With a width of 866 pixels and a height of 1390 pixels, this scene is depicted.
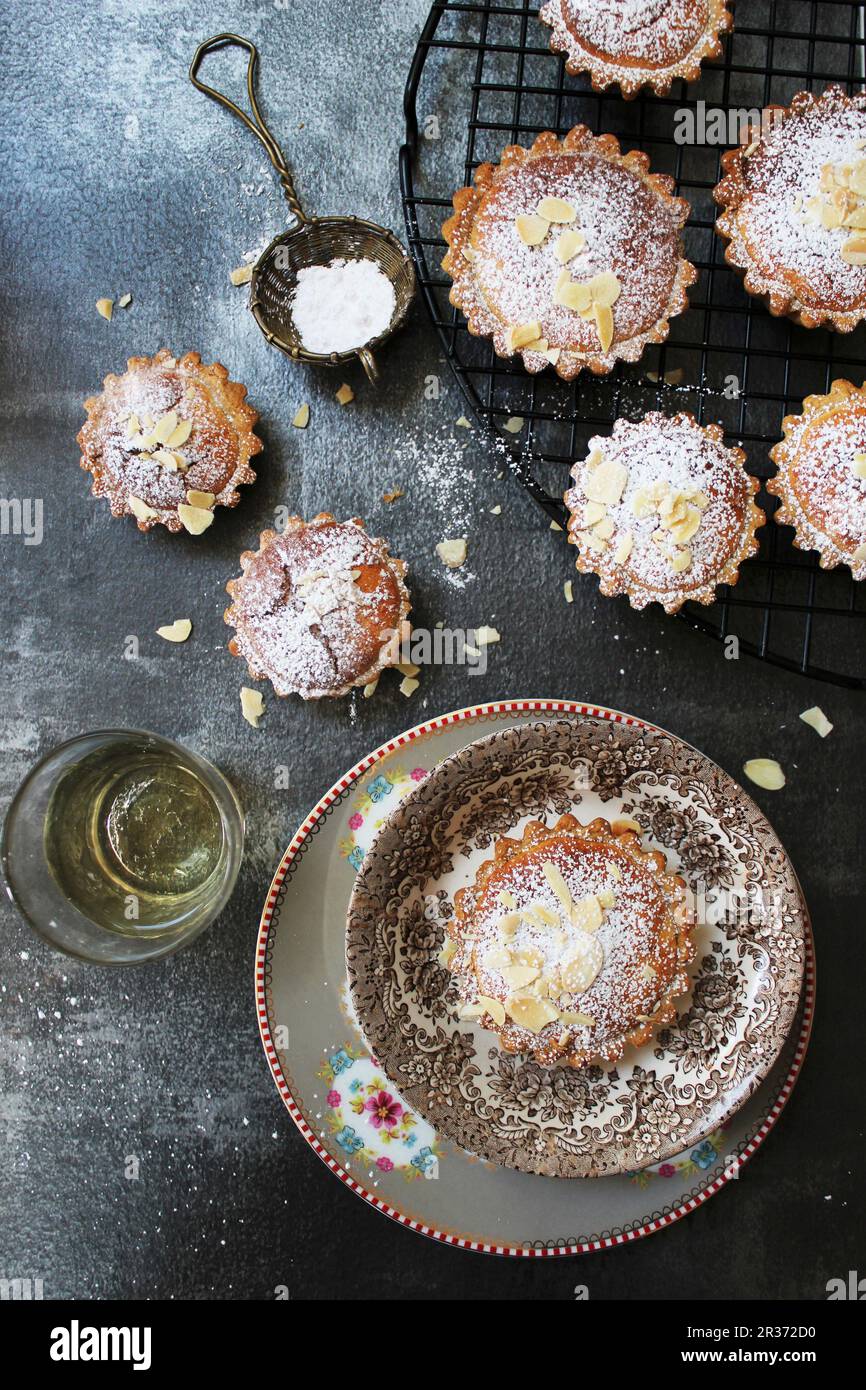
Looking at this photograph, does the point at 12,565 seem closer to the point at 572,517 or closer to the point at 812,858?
the point at 572,517

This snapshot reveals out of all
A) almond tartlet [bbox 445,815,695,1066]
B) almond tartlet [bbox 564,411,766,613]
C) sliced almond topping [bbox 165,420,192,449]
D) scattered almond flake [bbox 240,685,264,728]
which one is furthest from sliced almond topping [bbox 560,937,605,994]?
sliced almond topping [bbox 165,420,192,449]

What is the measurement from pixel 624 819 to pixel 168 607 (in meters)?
1.11

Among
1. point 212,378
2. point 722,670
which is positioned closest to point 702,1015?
point 722,670

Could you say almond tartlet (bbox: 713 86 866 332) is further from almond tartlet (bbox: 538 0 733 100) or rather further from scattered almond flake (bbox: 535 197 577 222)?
scattered almond flake (bbox: 535 197 577 222)

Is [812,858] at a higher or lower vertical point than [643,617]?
lower

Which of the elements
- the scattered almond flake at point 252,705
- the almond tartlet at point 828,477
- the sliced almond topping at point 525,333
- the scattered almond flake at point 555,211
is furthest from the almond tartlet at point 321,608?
the almond tartlet at point 828,477

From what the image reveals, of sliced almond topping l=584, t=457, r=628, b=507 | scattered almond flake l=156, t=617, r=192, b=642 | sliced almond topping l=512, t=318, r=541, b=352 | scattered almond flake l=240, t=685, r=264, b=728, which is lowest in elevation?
scattered almond flake l=240, t=685, r=264, b=728

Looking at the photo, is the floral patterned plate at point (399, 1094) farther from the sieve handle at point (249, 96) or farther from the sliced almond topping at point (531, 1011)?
the sieve handle at point (249, 96)

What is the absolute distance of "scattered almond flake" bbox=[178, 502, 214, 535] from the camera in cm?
220

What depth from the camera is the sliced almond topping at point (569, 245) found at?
80.7 inches

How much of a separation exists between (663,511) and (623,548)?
0.11 m

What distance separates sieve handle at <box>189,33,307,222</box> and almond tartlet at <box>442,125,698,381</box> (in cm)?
43

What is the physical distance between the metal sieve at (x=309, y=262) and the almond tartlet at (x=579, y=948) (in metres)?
1.14

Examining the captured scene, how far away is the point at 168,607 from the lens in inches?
90.4
